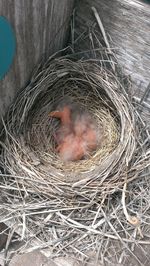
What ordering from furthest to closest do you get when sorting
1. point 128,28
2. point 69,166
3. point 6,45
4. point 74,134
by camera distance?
1. point 74,134
2. point 69,166
3. point 128,28
4. point 6,45

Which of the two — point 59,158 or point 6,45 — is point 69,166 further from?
point 6,45

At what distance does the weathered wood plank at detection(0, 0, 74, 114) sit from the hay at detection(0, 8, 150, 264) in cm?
5

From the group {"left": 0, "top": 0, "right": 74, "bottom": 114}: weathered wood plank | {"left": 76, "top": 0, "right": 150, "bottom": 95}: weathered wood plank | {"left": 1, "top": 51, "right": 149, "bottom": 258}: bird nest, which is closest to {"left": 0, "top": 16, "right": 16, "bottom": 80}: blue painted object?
{"left": 0, "top": 0, "right": 74, "bottom": 114}: weathered wood plank

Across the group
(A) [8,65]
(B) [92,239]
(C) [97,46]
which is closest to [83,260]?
(B) [92,239]

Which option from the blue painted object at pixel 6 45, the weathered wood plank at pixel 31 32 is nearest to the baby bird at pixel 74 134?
the weathered wood plank at pixel 31 32

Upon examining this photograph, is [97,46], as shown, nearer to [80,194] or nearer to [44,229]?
[80,194]

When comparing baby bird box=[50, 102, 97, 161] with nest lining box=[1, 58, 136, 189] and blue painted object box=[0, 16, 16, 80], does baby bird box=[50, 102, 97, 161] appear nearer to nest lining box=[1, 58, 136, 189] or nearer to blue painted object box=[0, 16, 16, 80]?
nest lining box=[1, 58, 136, 189]

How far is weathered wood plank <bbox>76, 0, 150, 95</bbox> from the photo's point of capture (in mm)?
1161

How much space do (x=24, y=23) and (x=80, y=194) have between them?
1.60 ft

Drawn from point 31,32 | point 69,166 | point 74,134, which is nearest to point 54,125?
point 74,134

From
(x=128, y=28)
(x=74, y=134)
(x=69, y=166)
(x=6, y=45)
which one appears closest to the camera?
(x=6, y=45)

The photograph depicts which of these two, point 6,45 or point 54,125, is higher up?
point 6,45

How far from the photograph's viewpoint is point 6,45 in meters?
1.05

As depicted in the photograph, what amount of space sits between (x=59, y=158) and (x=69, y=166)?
5 centimetres
